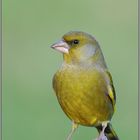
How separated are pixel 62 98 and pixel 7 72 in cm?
385

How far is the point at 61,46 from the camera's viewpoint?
7.02 meters

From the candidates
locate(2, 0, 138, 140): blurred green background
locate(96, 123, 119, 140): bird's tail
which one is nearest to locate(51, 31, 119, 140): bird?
locate(96, 123, 119, 140): bird's tail

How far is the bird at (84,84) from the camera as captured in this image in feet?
23.0

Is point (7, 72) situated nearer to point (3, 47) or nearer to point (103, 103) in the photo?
point (3, 47)

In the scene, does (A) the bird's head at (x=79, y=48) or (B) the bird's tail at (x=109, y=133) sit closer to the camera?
(A) the bird's head at (x=79, y=48)

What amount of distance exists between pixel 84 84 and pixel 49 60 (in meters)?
3.62

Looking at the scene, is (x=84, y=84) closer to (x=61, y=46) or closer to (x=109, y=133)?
(x=61, y=46)

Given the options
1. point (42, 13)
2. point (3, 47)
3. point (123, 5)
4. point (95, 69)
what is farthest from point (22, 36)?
point (95, 69)

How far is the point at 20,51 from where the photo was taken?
36.2ft

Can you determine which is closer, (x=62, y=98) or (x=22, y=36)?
(x=62, y=98)

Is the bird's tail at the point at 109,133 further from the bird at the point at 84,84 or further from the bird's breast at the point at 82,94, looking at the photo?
the bird's breast at the point at 82,94

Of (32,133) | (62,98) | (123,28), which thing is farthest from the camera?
(123,28)

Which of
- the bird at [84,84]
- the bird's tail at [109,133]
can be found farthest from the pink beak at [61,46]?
the bird's tail at [109,133]

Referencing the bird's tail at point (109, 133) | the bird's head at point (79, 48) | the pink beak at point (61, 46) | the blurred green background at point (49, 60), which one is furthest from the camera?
the blurred green background at point (49, 60)
